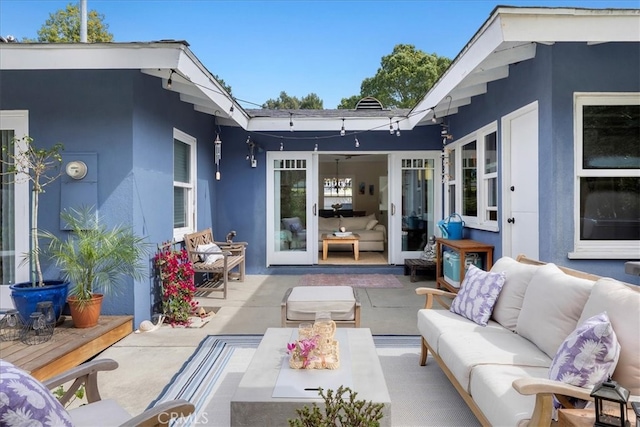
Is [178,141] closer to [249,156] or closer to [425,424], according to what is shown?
[249,156]

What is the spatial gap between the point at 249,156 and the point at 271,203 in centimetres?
94

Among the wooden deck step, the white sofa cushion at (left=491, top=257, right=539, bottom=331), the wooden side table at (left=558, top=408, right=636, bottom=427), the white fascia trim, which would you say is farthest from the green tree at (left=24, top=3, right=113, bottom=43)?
the wooden side table at (left=558, top=408, right=636, bottom=427)

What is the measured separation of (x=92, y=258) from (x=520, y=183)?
4.43 meters

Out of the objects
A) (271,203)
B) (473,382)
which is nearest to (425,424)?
(473,382)

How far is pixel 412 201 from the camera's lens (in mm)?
7387

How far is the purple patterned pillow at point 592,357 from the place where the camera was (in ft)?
5.42

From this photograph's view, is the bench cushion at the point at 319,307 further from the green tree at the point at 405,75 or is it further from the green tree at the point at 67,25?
the green tree at the point at 405,75

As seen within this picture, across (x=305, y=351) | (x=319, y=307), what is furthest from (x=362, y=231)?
(x=305, y=351)

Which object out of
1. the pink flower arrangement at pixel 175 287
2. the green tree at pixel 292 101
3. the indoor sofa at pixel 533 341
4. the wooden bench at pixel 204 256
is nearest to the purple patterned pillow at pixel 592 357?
the indoor sofa at pixel 533 341

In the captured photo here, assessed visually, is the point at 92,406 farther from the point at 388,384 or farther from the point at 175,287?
the point at 175,287

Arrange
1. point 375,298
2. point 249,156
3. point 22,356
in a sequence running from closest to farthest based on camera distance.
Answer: point 22,356 → point 375,298 → point 249,156

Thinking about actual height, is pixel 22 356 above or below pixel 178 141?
below

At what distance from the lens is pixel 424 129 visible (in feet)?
23.8

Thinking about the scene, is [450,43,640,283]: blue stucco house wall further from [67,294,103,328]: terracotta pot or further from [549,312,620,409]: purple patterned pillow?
[67,294,103,328]: terracotta pot
